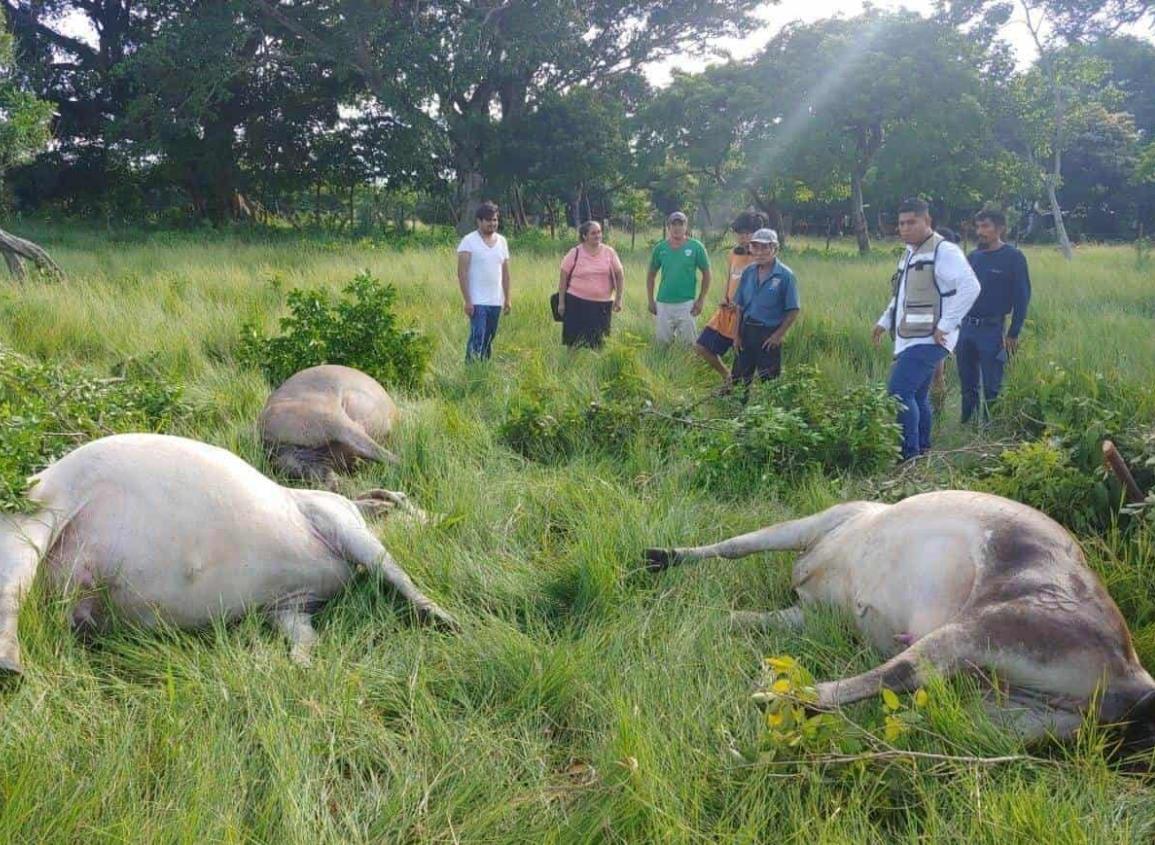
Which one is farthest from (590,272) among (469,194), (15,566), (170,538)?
(469,194)

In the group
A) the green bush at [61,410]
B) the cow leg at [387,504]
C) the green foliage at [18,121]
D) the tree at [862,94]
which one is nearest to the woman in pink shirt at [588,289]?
the green bush at [61,410]

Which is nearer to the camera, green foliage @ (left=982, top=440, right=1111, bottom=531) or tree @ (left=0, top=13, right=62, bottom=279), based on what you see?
green foliage @ (left=982, top=440, right=1111, bottom=531)

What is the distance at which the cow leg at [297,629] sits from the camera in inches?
110

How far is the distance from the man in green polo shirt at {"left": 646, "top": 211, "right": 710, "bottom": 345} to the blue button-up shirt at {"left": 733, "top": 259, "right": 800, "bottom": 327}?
1.10 m

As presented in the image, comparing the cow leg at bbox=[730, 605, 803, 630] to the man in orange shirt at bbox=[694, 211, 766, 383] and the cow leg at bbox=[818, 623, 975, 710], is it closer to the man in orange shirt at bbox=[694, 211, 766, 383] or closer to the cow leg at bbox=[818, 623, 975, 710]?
the cow leg at bbox=[818, 623, 975, 710]

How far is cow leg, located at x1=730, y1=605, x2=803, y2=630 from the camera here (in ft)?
10.2

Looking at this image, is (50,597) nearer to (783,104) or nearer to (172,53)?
(172,53)

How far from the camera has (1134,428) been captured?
4461 millimetres

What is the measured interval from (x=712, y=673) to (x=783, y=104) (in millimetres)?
23271

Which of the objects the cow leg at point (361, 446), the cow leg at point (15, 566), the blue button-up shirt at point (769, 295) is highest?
the blue button-up shirt at point (769, 295)

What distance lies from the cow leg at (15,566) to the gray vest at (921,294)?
15.5ft

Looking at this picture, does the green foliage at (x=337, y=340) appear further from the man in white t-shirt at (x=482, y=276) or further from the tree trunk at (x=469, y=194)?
the tree trunk at (x=469, y=194)

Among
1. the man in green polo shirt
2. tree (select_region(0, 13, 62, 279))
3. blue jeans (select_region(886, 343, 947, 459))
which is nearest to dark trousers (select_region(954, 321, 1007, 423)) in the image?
blue jeans (select_region(886, 343, 947, 459))

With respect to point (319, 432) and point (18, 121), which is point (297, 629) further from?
point (18, 121)
